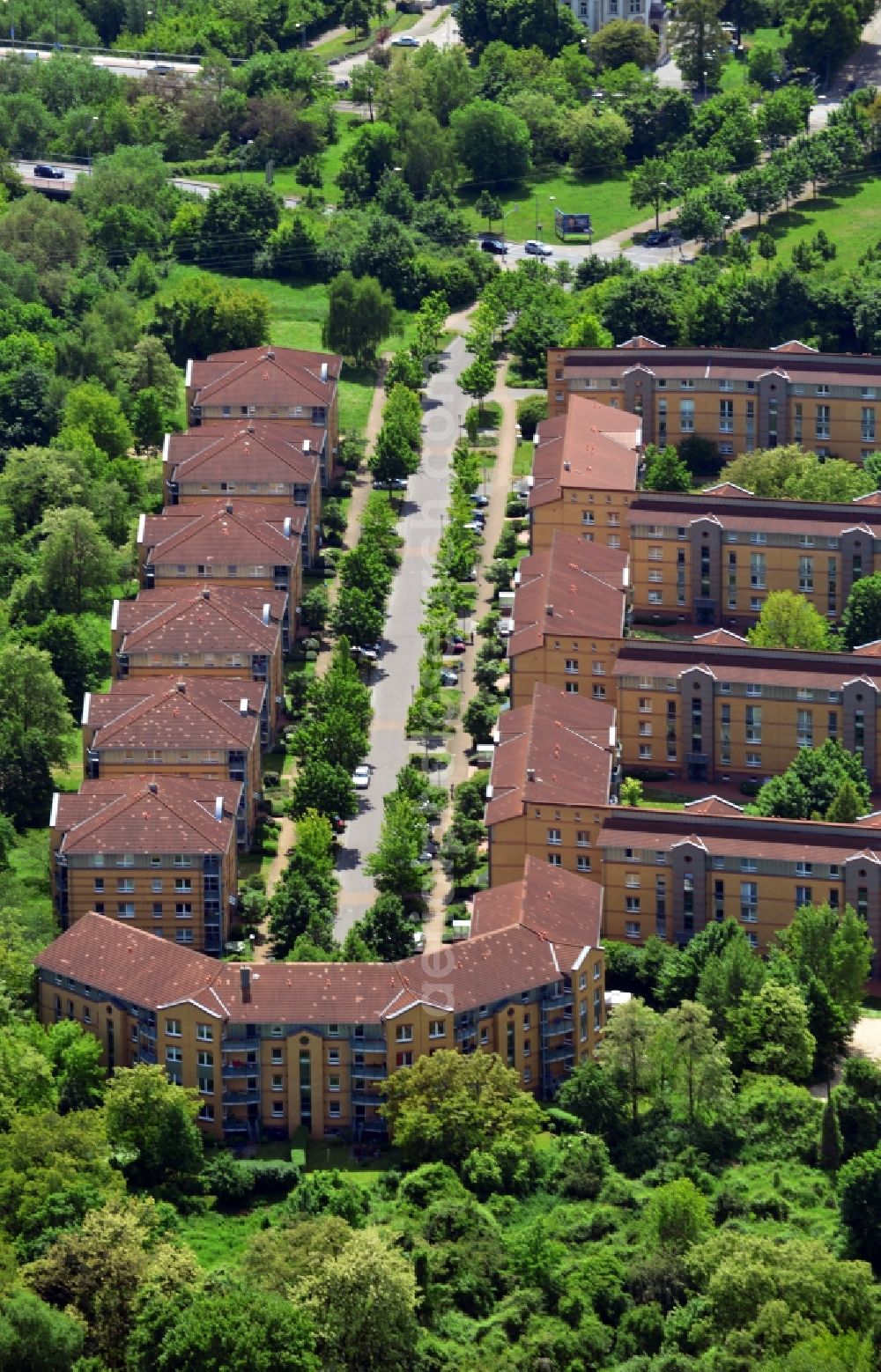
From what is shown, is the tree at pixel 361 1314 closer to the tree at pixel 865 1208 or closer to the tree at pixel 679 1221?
the tree at pixel 679 1221

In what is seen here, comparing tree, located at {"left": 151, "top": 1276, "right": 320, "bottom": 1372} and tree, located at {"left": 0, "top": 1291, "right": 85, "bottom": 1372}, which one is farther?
tree, located at {"left": 0, "top": 1291, "right": 85, "bottom": 1372}

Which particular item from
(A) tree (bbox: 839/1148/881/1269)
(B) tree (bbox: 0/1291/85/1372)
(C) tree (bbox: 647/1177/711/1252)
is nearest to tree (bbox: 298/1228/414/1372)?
(B) tree (bbox: 0/1291/85/1372)

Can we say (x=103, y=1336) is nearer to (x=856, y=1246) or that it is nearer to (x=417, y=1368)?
(x=417, y=1368)

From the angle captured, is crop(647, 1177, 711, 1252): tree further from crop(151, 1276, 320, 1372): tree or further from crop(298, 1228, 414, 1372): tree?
crop(151, 1276, 320, 1372): tree

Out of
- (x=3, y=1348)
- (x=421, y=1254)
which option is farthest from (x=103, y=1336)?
(x=421, y=1254)

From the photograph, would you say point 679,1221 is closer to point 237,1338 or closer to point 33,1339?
point 237,1338

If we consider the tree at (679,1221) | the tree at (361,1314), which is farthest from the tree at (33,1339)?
the tree at (679,1221)

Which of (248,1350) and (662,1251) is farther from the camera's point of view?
(662,1251)
